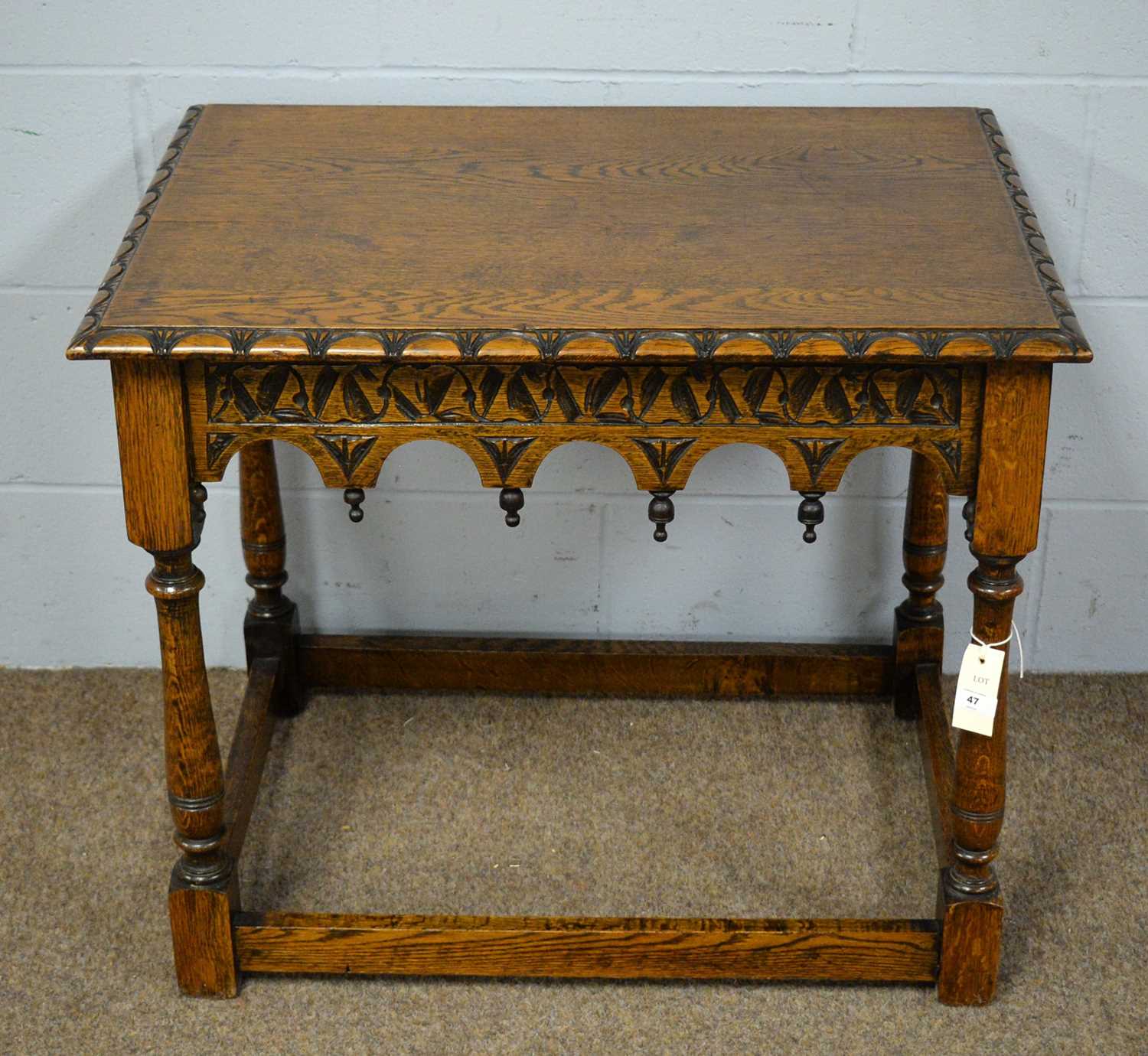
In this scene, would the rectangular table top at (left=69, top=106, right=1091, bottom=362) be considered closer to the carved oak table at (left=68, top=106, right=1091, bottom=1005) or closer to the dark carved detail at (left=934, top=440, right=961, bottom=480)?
the carved oak table at (left=68, top=106, right=1091, bottom=1005)

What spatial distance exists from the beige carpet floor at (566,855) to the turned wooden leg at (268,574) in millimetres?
81

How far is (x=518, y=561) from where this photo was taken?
94.0 inches

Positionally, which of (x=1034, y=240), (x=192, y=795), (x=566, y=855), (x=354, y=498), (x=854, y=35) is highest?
(x=854, y=35)

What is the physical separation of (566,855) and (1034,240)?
978 mm

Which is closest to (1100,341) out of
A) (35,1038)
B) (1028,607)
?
(1028,607)

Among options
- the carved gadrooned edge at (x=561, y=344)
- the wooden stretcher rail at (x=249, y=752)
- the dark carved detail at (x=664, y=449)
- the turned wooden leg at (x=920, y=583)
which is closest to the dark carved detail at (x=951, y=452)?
the carved gadrooned edge at (x=561, y=344)

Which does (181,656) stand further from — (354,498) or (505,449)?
(505,449)

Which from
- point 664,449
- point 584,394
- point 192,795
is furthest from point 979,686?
point 192,795

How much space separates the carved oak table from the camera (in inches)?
59.7

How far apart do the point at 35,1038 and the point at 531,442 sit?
907mm

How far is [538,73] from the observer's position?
6.85ft

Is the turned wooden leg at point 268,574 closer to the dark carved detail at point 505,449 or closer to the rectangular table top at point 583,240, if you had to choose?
the rectangular table top at point 583,240

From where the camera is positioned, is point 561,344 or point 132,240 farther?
point 132,240

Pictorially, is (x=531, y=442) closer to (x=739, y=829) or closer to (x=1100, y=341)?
(x=739, y=829)
